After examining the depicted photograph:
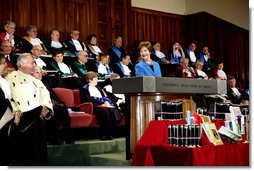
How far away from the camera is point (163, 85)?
11.2ft

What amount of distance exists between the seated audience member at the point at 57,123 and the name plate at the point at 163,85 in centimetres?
92

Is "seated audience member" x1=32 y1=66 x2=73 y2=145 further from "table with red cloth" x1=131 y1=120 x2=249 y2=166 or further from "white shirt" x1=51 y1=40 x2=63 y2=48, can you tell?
"white shirt" x1=51 y1=40 x2=63 y2=48

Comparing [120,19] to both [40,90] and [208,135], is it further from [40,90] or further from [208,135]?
[208,135]

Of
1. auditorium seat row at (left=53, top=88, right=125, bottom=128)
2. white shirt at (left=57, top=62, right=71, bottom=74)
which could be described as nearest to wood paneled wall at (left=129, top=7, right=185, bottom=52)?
white shirt at (left=57, top=62, right=71, bottom=74)

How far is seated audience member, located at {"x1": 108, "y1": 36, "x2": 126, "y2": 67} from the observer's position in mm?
6946

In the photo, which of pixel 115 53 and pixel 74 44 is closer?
pixel 74 44

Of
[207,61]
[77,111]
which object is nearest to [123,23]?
[207,61]

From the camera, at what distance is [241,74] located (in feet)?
14.7

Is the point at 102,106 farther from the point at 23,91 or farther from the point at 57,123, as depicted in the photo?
the point at 23,91

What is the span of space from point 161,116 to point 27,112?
1.11m

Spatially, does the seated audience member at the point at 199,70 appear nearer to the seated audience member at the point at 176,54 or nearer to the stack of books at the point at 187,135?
the seated audience member at the point at 176,54

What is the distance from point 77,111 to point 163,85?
1.65 meters

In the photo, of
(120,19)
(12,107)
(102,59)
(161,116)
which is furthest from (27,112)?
(120,19)

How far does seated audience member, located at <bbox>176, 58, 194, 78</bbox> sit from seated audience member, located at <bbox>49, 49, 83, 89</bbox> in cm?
148
